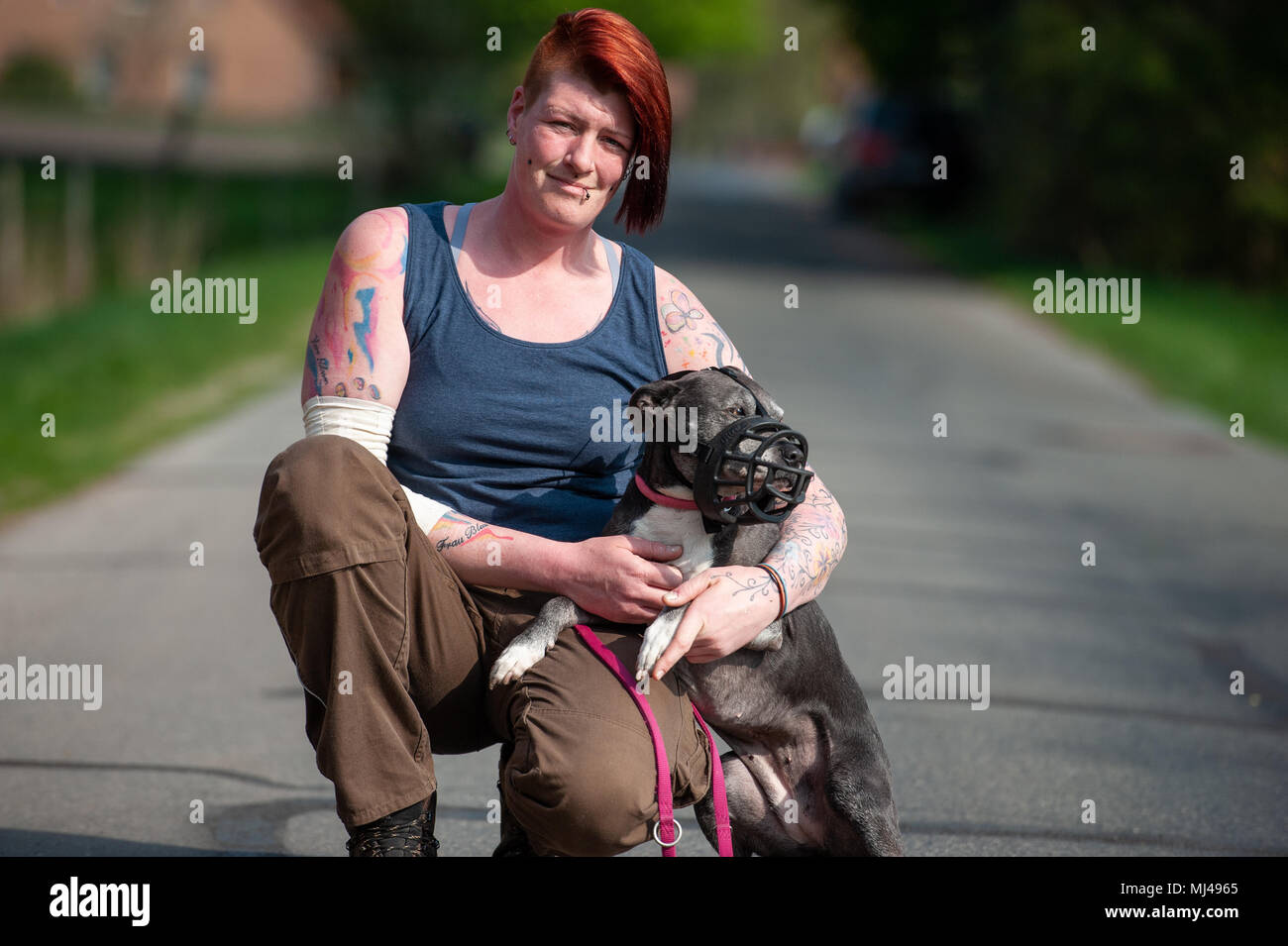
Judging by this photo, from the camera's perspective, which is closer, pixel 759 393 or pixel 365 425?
pixel 365 425

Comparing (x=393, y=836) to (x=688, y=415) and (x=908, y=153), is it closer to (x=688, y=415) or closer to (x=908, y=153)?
(x=688, y=415)

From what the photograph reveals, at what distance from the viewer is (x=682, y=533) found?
11.3 feet

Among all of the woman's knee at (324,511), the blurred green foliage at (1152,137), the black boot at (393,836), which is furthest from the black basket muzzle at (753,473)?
the blurred green foliage at (1152,137)

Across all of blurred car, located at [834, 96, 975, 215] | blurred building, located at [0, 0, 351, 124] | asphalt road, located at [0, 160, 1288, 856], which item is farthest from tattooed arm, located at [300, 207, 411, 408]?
blurred building, located at [0, 0, 351, 124]

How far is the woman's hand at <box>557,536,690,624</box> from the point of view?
328cm

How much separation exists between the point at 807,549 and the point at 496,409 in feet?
2.55

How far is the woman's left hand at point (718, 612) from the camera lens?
3.20m

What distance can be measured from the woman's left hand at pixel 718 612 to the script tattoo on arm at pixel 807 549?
0.23 feet

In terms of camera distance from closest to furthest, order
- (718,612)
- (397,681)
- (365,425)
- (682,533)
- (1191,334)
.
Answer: (397,681) → (718,612) → (365,425) → (682,533) → (1191,334)

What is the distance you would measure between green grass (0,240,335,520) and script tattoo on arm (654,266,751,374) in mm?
5590

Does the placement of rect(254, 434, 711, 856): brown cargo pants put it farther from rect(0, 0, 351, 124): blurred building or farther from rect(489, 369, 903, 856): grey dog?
rect(0, 0, 351, 124): blurred building

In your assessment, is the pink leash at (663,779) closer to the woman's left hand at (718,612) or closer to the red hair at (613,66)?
the woman's left hand at (718,612)

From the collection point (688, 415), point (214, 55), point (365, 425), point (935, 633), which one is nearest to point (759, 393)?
point (688, 415)
